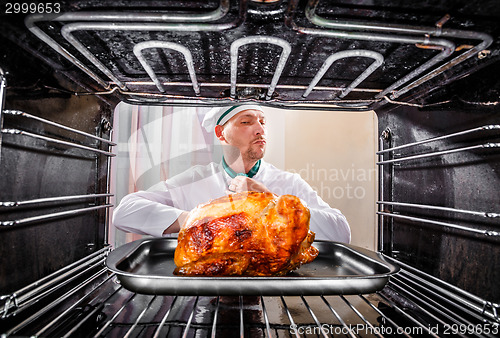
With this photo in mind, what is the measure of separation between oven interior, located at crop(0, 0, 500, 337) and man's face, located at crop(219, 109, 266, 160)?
828 millimetres

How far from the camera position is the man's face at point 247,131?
1.95 meters

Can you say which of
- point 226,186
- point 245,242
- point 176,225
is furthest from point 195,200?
point 245,242

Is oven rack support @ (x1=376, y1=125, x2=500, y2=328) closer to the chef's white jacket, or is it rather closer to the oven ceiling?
the oven ceiling

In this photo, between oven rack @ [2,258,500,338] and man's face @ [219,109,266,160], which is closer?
oven rack @ [2,258,500,338]

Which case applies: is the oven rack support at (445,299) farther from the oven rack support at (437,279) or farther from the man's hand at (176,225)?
the man's hand at (176,225)

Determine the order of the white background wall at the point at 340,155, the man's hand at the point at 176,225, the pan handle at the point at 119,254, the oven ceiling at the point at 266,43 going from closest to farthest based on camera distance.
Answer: the oven ceiling at the point at 266,43 → the pan handle at the point at 119,254 → the man's hand at the point at 176,225 → the white background wall at the point at 340,155

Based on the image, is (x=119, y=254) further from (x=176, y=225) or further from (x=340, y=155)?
(x=340, y=155)

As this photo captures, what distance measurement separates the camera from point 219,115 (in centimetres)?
211

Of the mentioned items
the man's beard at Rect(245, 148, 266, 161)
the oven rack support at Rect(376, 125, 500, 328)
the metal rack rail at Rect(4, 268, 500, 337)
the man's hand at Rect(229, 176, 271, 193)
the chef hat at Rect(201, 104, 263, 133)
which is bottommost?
the metal rack rail at Rect(4, 268, 500, 337)

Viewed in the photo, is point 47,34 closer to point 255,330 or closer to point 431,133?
point 255,330

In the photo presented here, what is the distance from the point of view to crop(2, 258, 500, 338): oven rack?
0.64m

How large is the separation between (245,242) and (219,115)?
1.38m

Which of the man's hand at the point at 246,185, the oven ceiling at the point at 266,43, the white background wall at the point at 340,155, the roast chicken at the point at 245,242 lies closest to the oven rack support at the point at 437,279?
the oven ceiling at the point at 266,43

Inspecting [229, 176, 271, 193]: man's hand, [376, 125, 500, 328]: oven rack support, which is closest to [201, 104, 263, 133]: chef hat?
[229, 176, 271, 193]: man's hand
